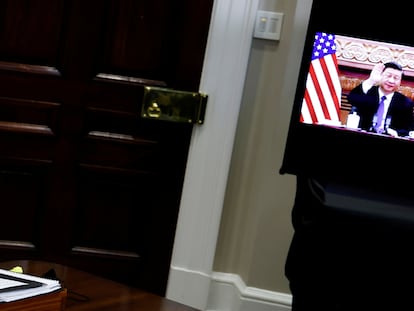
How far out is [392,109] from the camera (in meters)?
2.22

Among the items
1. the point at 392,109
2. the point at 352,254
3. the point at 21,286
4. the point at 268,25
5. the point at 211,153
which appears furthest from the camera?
the point at 211,153

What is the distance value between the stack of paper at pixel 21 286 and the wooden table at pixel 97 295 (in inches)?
7.4

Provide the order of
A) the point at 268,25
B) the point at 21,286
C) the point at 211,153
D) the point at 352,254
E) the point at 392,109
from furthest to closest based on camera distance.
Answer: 1. the point at 211,153
2. the point at 268,25
3. the point at 392,109
4. the point at 352,254
5. the point at 21,286

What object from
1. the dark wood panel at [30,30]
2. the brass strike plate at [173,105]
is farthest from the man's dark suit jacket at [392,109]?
the dark wood panel at [30,30]

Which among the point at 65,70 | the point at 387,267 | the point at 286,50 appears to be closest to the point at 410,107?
the point at 286,50

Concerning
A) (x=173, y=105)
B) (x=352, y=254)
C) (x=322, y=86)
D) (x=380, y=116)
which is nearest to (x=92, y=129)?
(x=173, y=105)

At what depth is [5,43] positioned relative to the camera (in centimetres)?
271

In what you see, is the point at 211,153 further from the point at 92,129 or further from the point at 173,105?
the point at 92,129

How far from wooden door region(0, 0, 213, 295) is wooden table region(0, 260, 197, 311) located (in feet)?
3.41

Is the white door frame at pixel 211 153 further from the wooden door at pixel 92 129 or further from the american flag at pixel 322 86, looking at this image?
the american flag at pixel 322 86

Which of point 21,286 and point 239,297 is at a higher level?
point 21,286

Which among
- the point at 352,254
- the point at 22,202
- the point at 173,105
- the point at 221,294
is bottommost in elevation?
the point at 221,294

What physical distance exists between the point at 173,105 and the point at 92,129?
12.8 inches

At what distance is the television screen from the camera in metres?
2.23
